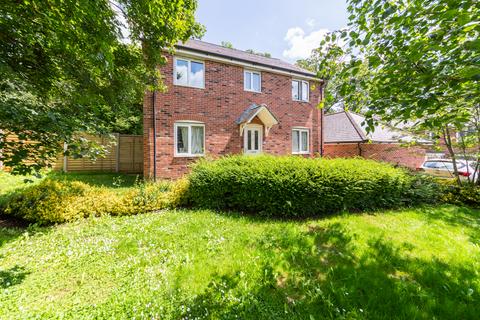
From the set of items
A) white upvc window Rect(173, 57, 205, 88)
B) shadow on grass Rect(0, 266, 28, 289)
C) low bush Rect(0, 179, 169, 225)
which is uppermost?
white upvc window Rect(173, 57, 205, 88)

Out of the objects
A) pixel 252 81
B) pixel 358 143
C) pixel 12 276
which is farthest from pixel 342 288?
pixel 358 143

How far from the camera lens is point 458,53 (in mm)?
2469

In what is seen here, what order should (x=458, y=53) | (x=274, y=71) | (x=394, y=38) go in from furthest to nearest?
(x=274, y=71), (x=394, y=38), (x=458, y=53)

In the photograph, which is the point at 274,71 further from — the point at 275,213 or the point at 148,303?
the point at 148,303

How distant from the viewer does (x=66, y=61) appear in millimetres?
4926

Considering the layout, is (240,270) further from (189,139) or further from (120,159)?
(120,159)

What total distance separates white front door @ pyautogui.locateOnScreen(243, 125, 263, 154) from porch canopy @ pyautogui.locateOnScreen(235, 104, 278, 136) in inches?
15.6

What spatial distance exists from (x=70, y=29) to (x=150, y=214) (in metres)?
4.26

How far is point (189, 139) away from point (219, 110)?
2.15 m

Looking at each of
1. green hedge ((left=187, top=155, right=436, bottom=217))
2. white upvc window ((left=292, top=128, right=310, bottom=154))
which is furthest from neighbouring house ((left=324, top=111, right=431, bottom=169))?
green hedge ((left=187, top=155, right=436, bottom=217))

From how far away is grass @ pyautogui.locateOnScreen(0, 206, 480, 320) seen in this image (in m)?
2.51

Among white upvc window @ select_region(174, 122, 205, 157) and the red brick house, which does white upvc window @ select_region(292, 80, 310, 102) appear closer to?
the red brick house

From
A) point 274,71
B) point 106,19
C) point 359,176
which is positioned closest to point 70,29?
point 106,19

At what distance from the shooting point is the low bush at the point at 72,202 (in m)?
5.01
